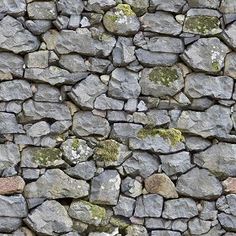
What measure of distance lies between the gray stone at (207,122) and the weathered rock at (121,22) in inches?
24.9

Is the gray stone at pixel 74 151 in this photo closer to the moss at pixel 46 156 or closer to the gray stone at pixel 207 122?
the moss at pixel 46 156

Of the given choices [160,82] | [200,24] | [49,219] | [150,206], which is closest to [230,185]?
[150,206]

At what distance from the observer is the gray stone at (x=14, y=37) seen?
10.9 ft

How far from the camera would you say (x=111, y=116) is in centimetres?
339

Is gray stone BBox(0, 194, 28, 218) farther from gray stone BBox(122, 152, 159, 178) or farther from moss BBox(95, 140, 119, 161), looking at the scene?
gray stone BBox(122, 152, 159, 178)

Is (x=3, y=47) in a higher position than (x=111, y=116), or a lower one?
higher

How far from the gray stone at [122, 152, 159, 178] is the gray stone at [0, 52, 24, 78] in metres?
0.88

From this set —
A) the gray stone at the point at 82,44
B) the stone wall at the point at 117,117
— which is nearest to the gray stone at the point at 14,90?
the stone wall at the point at 117,117

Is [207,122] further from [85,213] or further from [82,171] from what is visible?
[85,213]

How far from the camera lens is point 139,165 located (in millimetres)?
3396

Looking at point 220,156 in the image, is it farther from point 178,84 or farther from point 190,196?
point 178,84

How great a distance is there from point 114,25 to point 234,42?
0.78 meters

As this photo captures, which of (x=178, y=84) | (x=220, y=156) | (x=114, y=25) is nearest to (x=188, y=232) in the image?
(x=220, y=156)

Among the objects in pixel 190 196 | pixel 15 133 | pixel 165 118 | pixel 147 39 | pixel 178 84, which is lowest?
pixel 190 196
